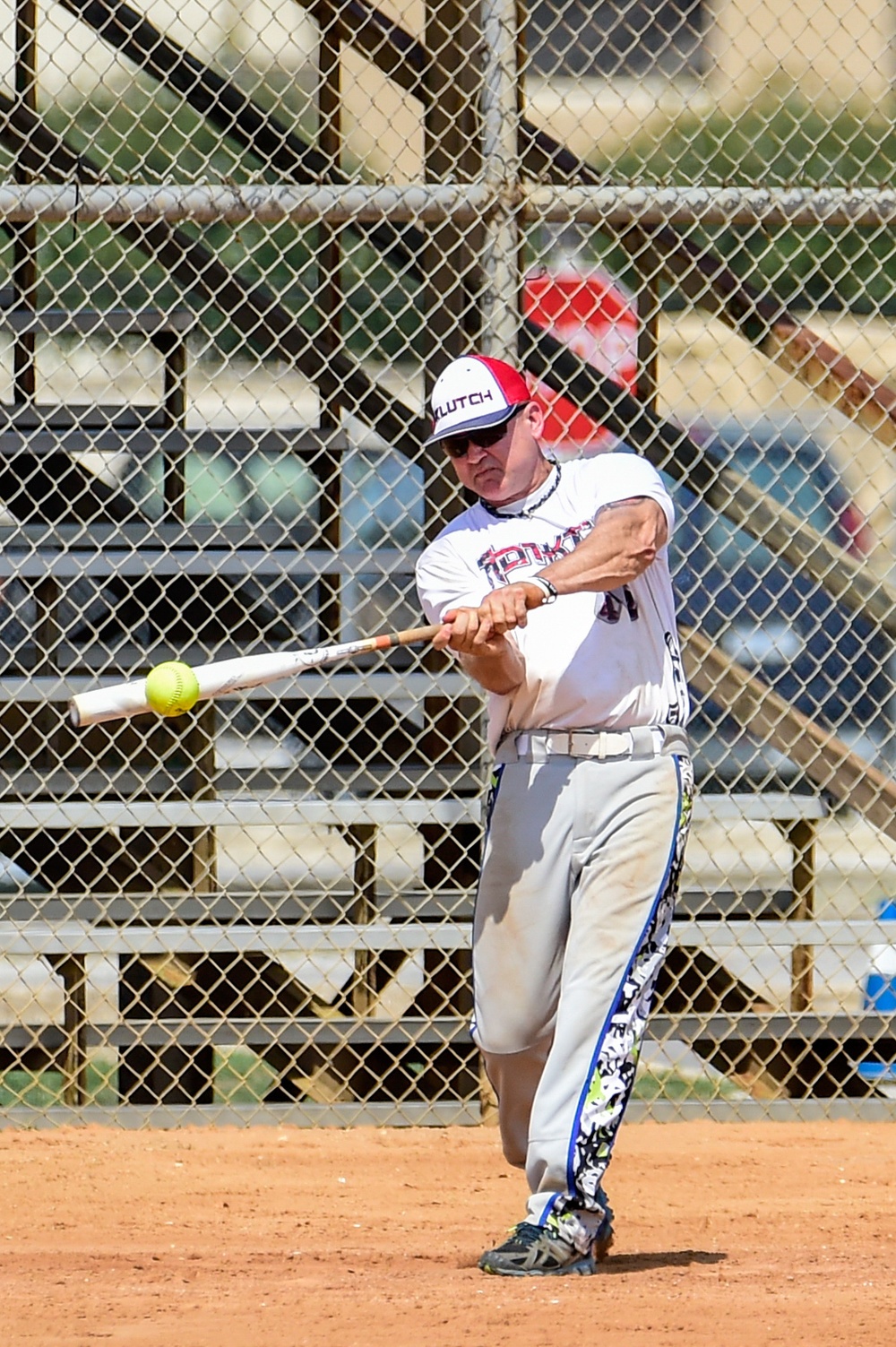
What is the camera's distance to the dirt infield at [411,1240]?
3.08 metres

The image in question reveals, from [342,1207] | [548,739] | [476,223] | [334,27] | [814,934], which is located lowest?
[342,1207]

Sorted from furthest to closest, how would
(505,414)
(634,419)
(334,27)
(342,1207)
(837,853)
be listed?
(837,853)
(334,27)
(634,419)
(342,1207)
(505,414)

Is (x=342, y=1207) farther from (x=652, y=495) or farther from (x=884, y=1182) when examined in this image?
(x=652, y=495)

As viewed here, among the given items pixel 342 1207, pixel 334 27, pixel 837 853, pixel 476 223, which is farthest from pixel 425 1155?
pixel 837 853

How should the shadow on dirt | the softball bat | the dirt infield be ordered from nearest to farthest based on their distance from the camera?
1. the dirt infield
2. the softball bat
3. the shadow on dirt

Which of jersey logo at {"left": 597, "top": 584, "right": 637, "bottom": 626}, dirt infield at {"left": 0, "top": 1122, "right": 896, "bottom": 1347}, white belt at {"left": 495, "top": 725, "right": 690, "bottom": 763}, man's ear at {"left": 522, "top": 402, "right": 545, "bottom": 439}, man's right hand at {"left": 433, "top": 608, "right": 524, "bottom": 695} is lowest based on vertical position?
dirt infield at {"left": 0, "top": 1122, "right": 896, "bottom": 1347}

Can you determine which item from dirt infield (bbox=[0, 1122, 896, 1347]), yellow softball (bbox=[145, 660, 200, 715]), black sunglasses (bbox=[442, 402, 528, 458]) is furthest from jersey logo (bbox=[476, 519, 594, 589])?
dirt infield (bbox=[0, 1122, 896, 1347])

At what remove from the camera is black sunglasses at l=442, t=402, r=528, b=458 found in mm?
3701

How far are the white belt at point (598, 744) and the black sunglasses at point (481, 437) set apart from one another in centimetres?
62

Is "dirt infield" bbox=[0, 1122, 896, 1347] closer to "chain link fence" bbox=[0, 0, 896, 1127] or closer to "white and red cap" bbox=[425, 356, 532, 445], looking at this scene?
"chain link fence" bbox=[0, 0, 896, 1127]

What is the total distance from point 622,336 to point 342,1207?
184 inches

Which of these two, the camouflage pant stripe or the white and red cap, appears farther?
the white and red cap

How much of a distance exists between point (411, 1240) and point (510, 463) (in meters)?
1.88

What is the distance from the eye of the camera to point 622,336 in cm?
809
